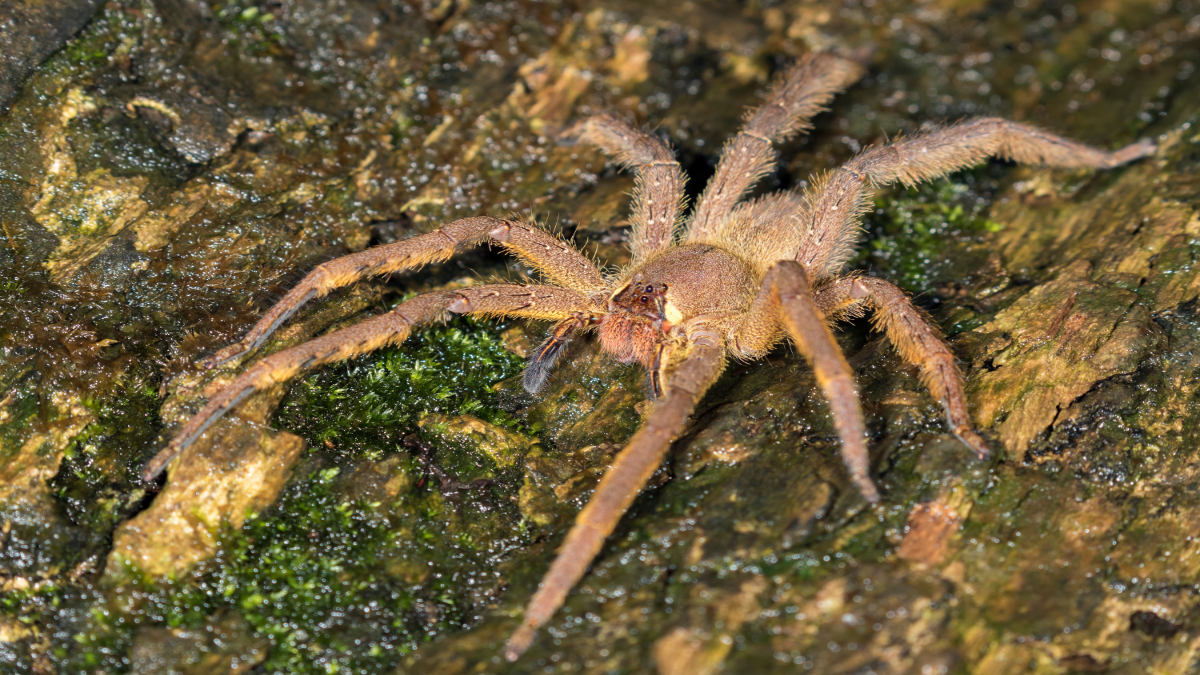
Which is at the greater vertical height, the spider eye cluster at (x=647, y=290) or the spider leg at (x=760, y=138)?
the spider leg at (x=760, y=138)

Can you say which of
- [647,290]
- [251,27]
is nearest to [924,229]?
[647,290]

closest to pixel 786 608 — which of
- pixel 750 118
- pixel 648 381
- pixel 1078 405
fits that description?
pixel 648 381

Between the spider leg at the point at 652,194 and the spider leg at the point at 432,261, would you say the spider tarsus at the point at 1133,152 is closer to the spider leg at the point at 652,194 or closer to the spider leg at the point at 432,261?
the spider leg at the point at 652,194

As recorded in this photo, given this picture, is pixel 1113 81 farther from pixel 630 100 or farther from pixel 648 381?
pixel 648 381

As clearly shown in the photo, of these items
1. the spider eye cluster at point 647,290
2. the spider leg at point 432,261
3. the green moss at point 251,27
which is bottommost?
the spider eye cluster at point 647,290

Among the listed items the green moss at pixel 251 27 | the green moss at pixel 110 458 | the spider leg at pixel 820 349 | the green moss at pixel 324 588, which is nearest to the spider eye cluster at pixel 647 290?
the spider leg at pixel 820 349

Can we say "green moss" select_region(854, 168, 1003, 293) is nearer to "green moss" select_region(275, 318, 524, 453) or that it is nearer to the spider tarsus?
the spider tarsus
